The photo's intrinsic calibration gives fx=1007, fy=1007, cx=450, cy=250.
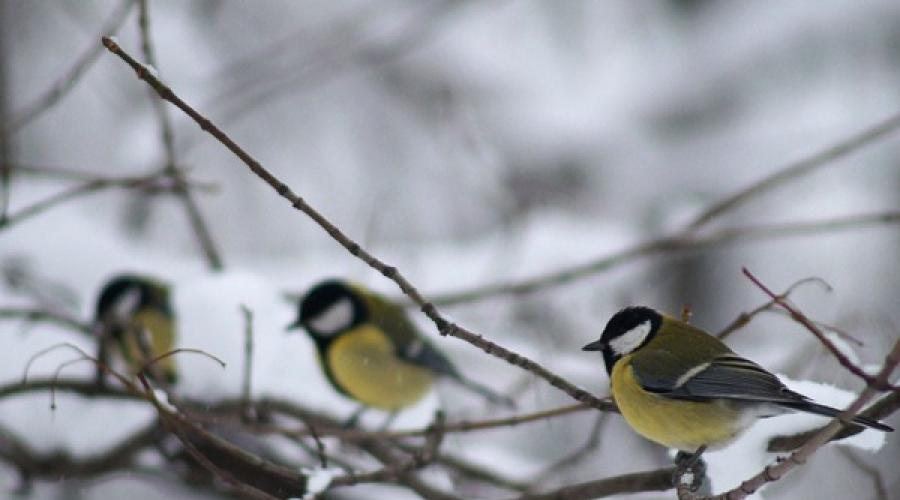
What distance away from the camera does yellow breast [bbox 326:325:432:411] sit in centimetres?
362

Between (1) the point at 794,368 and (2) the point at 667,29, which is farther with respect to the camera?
(2) the point at 667,29

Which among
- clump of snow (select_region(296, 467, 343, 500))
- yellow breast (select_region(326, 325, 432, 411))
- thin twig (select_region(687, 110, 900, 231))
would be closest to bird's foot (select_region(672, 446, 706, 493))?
clump of snow (select_region(296, 467, 343, 500))

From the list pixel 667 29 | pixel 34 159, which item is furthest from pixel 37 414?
pixel 667 29

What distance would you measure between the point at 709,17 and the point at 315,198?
12.8 ft

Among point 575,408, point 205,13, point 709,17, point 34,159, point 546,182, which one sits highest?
point 709,17

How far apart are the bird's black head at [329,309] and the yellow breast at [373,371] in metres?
0.05

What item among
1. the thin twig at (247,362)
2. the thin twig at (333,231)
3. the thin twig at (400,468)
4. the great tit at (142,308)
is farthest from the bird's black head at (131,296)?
the thin twig at (333,231)

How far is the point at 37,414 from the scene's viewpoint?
3.11 metres

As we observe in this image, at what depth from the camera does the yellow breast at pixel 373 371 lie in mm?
3615

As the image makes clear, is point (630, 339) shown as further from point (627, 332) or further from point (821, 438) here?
point (821, 438)

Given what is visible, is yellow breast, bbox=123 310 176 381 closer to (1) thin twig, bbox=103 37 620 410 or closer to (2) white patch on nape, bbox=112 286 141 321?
(2) white patch on nape, bbox=112 286 141 321

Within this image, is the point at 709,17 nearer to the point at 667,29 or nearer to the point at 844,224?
the point at 667,29

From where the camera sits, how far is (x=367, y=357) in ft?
12.0

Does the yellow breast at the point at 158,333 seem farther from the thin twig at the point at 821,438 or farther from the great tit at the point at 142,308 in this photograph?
the thin twig at the point at 821,438
